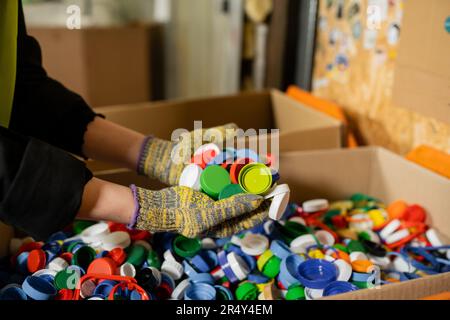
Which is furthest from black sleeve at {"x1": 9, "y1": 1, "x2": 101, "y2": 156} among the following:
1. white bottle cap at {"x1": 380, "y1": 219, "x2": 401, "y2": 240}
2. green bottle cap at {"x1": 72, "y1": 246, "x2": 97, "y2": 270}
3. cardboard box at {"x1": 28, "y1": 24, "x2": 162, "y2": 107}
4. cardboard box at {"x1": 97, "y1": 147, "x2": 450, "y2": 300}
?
cardboard box at {"x1": 28, "y1": 24, "x2": 162, "y2": 107}

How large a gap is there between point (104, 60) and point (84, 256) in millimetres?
1800

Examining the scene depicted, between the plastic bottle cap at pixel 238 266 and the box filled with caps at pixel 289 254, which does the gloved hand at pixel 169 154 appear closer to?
the box filled with caps at pixel 289 254

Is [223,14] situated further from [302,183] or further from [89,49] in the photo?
[302,183]

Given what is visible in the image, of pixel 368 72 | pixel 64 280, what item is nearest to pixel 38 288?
pixel 64 280

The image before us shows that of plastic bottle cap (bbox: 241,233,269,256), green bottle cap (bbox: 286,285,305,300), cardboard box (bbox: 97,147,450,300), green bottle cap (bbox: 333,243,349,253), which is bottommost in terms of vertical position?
green bottle cap (bbox: 286,285,305,300)

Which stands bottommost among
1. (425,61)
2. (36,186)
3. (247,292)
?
(247,292)

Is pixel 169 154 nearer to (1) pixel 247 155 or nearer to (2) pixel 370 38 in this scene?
(1) pixel 247 155

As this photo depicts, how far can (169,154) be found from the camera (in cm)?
105

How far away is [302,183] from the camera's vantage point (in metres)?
1.29

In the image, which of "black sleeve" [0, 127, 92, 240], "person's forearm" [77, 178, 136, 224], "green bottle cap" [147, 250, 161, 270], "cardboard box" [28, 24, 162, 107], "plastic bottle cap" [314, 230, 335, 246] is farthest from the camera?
"cardboard box" [28, 24, 162, 107]

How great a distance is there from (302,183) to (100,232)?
1.75 feet

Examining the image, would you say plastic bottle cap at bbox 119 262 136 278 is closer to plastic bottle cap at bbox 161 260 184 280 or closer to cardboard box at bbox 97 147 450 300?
plastic bottle cap at bbox 161 260 184 280

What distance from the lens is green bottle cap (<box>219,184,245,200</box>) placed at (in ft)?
2.80
